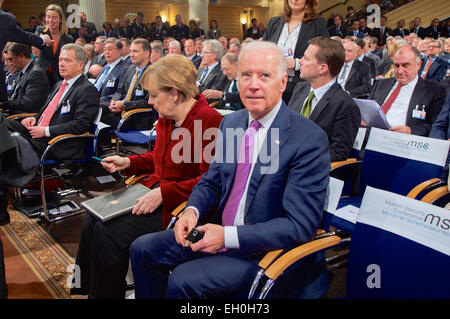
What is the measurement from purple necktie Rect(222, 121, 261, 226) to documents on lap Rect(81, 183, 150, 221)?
1.83 ft

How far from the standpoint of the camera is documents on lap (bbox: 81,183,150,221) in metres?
1.78

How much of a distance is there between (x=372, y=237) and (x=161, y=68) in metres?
1.27

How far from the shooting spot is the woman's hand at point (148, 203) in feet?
6.03

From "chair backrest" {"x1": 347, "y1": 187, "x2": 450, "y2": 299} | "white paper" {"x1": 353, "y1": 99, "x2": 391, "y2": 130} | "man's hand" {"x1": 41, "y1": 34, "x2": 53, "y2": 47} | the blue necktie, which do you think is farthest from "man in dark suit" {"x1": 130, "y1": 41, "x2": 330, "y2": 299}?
the blue necktie

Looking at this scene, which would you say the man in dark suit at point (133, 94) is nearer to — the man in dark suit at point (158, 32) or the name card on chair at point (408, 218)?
the name card on chair at point (408, 218)

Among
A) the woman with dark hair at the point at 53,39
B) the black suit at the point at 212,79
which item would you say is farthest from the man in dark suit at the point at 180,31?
the woman with dark hair at the point at 53,39

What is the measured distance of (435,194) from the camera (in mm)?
1793

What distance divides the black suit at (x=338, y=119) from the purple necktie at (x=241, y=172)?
35.8 inches

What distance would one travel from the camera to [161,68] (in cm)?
188

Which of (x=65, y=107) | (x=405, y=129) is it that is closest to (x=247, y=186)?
(x=405, y=129)
